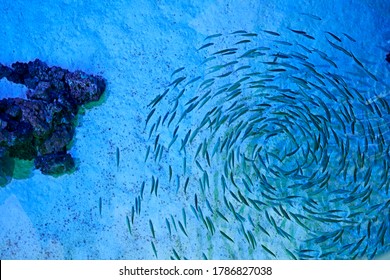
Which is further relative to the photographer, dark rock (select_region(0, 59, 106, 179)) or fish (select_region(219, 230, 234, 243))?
dark rock (select_region(0, 59, 106, 179))

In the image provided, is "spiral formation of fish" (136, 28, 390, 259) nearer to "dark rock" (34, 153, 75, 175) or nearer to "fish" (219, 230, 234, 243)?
"fish" (219, 230, 234, 243)

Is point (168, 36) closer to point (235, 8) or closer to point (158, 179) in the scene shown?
point (235, 8)

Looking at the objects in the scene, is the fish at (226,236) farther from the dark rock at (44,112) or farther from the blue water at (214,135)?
the dark rock at (44,112)

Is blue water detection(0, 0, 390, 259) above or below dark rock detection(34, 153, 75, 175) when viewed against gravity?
above

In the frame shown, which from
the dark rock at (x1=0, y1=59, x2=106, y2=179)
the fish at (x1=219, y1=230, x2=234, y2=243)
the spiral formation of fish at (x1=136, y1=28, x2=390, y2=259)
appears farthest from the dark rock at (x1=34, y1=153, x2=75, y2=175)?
the fish at (x1=219, y1=230, x2=234, y2=243)

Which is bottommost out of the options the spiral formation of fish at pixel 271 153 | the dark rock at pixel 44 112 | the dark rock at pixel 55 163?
the dark rock at pixel 55 163

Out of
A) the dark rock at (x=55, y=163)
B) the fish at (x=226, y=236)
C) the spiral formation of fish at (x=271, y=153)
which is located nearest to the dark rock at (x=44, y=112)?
the dark rock at (x=55, y=163)

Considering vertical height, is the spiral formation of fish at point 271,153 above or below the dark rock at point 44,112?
above
